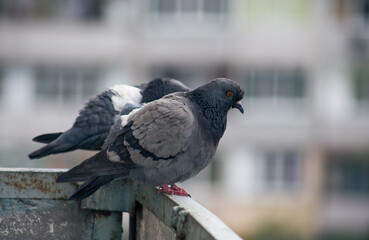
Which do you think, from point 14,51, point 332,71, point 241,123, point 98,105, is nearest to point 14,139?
point 14,51

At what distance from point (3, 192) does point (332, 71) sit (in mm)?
22552

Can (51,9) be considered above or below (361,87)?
above

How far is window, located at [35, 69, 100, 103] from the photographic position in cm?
2606

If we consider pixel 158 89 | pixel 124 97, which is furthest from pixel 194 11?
pixel 124 97

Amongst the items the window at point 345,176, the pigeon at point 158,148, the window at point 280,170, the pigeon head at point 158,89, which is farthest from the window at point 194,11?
the pigeon at point 158,148

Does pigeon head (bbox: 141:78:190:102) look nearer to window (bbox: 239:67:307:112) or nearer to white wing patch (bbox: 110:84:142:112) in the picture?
white wing patch (bbox: 110:84:142:112)

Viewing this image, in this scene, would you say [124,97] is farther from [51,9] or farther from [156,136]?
[51,9]

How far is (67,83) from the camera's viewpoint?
85.8 ft

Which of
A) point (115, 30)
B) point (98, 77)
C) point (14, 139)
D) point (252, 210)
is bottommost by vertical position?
point (252, 210)

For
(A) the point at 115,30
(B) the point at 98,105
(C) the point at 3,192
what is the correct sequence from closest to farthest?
1. (C) the point at 3,192
2. (B) the point at 98,105
3. (A) the point at 115,30

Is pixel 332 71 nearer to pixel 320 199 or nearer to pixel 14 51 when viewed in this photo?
pixel 320 199

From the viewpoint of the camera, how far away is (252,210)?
2625 centimetres

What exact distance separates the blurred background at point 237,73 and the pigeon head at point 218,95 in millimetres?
20193

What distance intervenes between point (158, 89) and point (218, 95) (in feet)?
3.91
